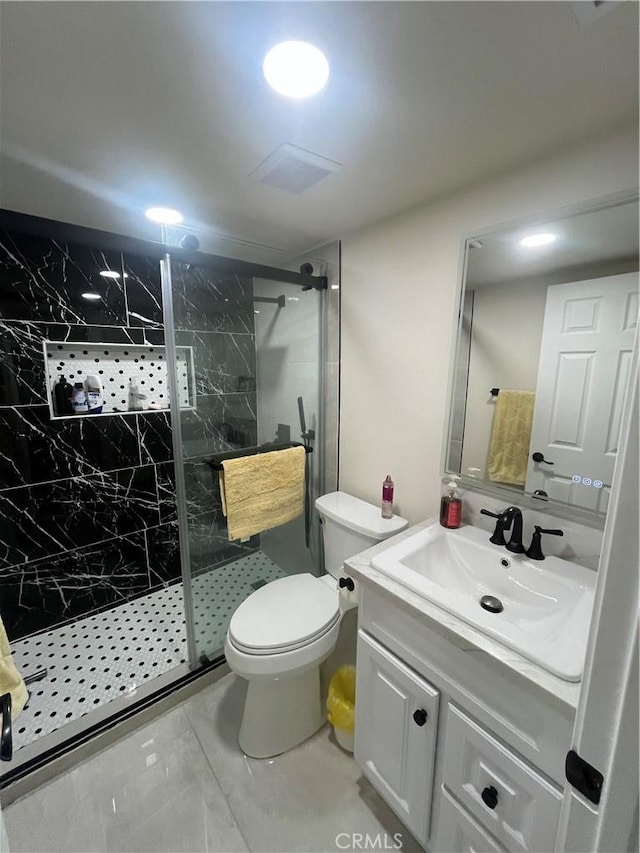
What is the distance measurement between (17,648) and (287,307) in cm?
237

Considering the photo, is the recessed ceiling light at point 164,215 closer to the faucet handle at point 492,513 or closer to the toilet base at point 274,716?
the faucet handle at point 492,513

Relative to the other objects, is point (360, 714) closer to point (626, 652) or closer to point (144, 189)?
point (626, 652)

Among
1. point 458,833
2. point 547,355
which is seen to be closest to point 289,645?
point 458,833

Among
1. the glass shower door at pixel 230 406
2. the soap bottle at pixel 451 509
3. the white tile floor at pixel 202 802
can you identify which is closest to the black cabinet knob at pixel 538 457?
the soap bottle at pixel 451 509

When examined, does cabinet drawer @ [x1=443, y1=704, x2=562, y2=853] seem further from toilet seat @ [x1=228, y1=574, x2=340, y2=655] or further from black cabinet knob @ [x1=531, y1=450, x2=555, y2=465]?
black cabinet knob @ [x1=531, y1=450, x2=555, y2=465]

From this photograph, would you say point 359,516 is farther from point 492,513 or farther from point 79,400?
point 79,400

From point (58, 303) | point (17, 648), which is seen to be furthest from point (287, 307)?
point (17, 648)

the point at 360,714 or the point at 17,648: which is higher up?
the point at 360,714

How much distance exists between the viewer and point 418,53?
727 mm

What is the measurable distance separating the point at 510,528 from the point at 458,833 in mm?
846

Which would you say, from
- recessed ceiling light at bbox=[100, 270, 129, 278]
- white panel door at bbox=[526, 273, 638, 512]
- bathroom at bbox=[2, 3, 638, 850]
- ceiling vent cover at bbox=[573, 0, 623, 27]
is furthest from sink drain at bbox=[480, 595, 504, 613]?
recessed ceiling light at bbox=[100, 270, 129, 278]

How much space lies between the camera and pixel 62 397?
6.09ft

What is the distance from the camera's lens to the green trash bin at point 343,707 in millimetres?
1371

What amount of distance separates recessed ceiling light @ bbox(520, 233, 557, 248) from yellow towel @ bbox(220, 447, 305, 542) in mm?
1337
